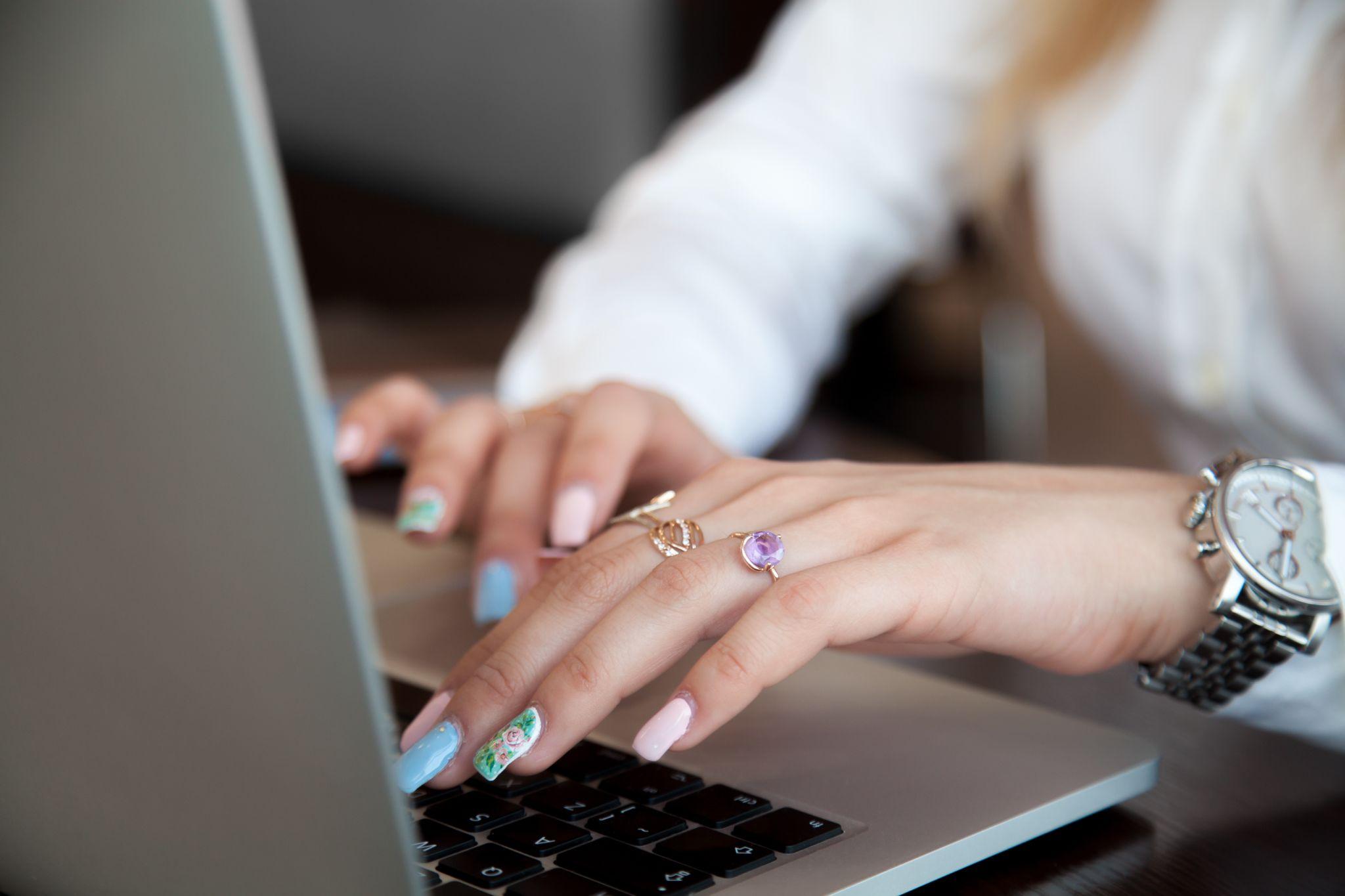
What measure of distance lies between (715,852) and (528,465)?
277 millimetres

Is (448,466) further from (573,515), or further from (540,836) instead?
(540,836)

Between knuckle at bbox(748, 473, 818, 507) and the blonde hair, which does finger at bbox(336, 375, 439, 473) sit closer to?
knuckle at bbox(748, 473, 818, 507)

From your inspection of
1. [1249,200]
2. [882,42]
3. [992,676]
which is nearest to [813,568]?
[992,676]

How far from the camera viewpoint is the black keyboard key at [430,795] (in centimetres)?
35

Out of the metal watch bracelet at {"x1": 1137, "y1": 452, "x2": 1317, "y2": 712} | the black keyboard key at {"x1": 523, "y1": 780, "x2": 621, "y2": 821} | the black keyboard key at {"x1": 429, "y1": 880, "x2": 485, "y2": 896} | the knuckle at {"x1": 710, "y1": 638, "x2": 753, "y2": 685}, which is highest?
the knuckle at {"x1": 710, "y1": 638, "x2": 753, "y2": 685}

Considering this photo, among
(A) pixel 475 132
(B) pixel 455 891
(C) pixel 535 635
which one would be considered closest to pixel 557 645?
(C) pixel 535 635

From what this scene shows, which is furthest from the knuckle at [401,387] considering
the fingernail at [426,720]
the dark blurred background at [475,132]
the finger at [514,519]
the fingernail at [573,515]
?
the dark blurred background at [475,132]

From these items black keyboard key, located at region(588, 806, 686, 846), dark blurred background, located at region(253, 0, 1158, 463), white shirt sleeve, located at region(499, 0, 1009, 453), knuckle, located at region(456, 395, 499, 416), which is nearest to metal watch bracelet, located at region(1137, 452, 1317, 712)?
black keyboard key, located at region(588, 806, 686, 846)

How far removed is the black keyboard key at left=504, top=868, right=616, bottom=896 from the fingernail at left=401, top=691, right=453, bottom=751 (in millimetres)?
82

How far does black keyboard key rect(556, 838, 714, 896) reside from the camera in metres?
0.29

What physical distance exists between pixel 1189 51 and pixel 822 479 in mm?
501

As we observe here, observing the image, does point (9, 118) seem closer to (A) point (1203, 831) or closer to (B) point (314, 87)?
(A) point (1203, 831)

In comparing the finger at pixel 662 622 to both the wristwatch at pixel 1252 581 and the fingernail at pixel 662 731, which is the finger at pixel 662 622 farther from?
the wristwatch at pixel 1252 581

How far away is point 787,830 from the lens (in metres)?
0.32
